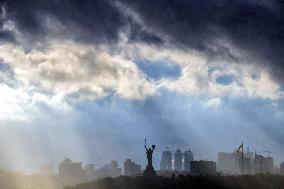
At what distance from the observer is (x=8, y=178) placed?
456 feet

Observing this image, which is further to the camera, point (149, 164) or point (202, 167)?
point (202, 167)

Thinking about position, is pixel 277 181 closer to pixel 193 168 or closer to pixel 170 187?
pixel 170 187

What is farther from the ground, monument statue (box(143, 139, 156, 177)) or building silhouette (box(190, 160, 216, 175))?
monument statue (box(143, 139, 156, 177))

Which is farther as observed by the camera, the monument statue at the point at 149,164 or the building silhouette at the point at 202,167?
the building silhouette at the point at 202,167

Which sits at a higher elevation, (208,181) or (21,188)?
(208,181)

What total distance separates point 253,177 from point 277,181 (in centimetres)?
443

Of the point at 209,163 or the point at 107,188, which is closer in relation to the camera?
the point at 107,188

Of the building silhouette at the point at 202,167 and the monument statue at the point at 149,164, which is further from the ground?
the monument statue at the point at 149,164

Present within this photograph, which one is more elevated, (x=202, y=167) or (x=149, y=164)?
(x=149, y=164)

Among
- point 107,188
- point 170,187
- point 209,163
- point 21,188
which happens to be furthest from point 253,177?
point 209,163

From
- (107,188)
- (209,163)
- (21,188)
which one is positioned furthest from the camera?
(209,163)

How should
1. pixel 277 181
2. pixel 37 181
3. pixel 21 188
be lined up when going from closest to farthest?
1. pixel 277 181
2. pixel 21 188
3. pixel 37 181

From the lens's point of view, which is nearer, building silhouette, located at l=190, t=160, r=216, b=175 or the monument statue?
the monument statue

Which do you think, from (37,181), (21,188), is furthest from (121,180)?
(37,181)
